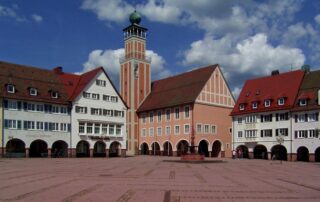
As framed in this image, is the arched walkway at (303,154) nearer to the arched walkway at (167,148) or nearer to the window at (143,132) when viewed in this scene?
the arched walkway at (167,148)

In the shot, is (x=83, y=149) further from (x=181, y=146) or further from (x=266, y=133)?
(x=266, y=133)

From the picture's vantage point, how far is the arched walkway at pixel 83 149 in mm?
71125

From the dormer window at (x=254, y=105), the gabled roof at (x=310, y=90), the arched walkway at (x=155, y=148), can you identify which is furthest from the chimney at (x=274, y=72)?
the arched walkway at (x=155, y=148)

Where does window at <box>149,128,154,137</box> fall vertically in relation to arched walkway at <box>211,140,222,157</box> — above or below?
above

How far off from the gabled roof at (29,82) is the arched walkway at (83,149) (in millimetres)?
8333

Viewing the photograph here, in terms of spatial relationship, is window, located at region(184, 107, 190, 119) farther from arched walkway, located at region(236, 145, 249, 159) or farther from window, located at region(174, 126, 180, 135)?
arched walkway, located at region(236, 145, 249, 159)

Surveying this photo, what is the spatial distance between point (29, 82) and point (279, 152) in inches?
1567

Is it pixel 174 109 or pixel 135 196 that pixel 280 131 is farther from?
pixel 135 196

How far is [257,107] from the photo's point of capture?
224ft

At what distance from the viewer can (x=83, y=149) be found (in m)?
73.0

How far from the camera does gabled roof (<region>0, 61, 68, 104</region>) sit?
61.9 meters

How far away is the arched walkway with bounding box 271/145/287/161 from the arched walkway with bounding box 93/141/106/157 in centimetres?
2790

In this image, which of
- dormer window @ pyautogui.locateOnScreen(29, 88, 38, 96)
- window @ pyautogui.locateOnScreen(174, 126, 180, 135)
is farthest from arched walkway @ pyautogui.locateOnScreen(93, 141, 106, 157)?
dormer window @ pyautogui.locateOnScreen(29, 88, 38, 96)

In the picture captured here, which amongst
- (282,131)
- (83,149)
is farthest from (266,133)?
(83,149)
